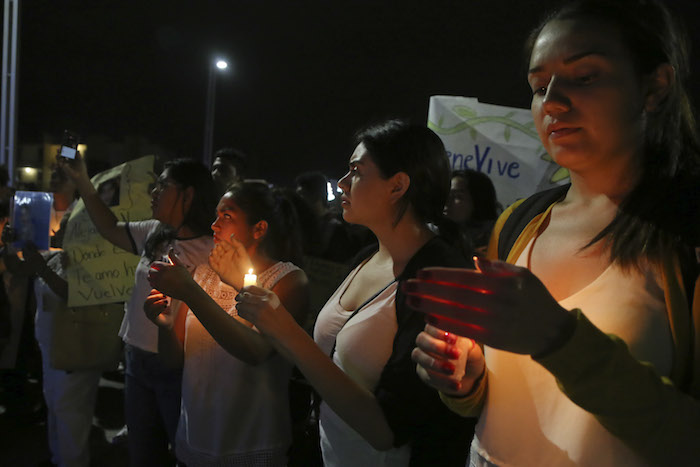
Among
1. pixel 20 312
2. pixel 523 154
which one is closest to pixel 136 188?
pixel 20 312

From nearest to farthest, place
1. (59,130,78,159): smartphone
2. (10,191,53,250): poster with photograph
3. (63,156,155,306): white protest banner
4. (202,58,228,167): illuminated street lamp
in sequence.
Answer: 1. (59,130,78,159): smartphone
2. (63,156,155,306): white protest banner
3. (10,191,53,250): poster with photograph
4. (202,58,228,167): illuminated street lamp

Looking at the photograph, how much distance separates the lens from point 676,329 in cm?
88

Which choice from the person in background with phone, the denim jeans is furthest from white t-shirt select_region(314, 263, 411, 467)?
the denim jeans

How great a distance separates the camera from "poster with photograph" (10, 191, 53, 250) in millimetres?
4250

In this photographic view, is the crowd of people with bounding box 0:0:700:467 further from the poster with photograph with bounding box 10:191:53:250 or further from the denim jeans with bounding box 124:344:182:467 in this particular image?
the poster with photograph with bounding box 10:191:53:250

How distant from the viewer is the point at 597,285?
0.98 meters

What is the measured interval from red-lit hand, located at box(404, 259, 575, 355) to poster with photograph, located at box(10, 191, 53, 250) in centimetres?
434

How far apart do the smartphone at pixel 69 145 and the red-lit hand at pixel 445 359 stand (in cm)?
339

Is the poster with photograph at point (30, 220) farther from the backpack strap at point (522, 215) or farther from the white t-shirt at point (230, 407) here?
the backpack strap at point (522, 215)

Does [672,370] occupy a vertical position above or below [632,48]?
below

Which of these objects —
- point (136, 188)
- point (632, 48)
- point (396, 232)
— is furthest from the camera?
point (136, 188)

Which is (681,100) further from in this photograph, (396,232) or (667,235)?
(396,232)

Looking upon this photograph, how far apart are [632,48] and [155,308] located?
207 cm

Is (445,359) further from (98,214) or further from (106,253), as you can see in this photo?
(106,253)
